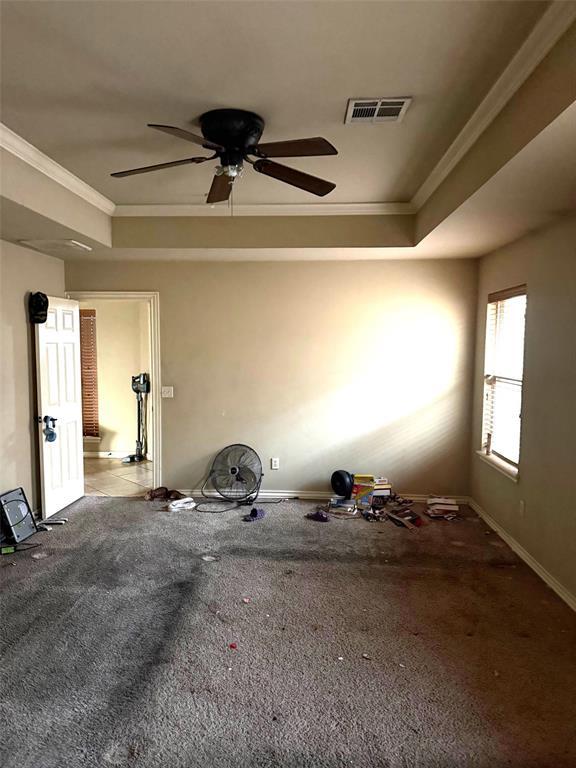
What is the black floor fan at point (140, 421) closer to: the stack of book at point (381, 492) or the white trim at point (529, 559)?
the stack of book at point (381, 492)

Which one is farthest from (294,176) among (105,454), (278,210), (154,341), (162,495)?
(105,454)

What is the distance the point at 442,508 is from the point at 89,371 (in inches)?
190

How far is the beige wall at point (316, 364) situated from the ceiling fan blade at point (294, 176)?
2.07 metres

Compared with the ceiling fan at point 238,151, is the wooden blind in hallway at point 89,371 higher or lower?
lower

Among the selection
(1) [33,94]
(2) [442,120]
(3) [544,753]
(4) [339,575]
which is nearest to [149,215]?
(1) [33,94]

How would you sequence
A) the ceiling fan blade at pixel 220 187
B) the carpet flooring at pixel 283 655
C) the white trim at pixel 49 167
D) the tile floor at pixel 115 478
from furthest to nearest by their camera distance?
the tile floor at pixel 115 478, the white trim at pixel 49 167, the ceiling fan blade at pixel 220 187, the carpet flooring at pixel 283 655

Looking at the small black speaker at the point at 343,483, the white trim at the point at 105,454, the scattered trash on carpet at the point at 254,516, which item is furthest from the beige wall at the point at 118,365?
the small black speaker at the point at 343,483

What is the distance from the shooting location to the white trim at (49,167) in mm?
2594

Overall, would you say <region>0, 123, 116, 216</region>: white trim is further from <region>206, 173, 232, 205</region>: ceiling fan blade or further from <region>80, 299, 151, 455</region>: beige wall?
<region>80, 299, 151, 455</region>: beige wall

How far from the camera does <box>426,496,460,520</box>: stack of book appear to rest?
4.18 metres

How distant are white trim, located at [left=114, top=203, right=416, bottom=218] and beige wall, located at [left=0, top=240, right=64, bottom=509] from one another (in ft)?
2.97

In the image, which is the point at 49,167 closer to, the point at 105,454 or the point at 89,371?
the point at 89,371

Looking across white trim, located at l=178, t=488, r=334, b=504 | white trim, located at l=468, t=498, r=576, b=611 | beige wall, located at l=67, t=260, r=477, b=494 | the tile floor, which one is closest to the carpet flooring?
white trim, located at l=468, t=498, r=576, b=611

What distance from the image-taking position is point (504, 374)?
4.02 meters
